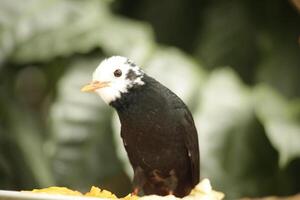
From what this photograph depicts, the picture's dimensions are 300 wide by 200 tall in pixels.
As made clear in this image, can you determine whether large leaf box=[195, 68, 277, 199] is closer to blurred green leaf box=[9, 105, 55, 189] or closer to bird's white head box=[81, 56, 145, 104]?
blurred green leaf box=[9, 105, 55, 189]

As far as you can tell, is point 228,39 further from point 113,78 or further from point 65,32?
point 113,78

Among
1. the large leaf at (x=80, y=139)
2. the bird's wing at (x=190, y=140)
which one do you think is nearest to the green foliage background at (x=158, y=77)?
the large leaf at (x=80, y=139)

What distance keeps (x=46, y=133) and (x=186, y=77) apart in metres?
0.28

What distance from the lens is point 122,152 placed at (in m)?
1.00

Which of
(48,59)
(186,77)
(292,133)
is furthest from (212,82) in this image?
(48,59)

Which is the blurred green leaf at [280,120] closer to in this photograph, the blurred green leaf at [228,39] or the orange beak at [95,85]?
the blurred green leaf at [228,39]

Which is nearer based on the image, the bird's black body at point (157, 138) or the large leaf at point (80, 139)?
the bird's black body at point (157, 138)

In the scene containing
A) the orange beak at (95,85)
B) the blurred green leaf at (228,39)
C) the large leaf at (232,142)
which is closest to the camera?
the orange beak at (95,85)

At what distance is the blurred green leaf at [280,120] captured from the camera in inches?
42.5

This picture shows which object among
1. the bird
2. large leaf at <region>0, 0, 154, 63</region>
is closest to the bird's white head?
the bird

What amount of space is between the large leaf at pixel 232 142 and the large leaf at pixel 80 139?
16 centimetres

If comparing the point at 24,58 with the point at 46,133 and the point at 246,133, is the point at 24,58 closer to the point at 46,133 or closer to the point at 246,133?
the point at 46,133

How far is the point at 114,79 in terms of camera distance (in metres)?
0.46

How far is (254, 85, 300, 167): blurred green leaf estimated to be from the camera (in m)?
1.08
